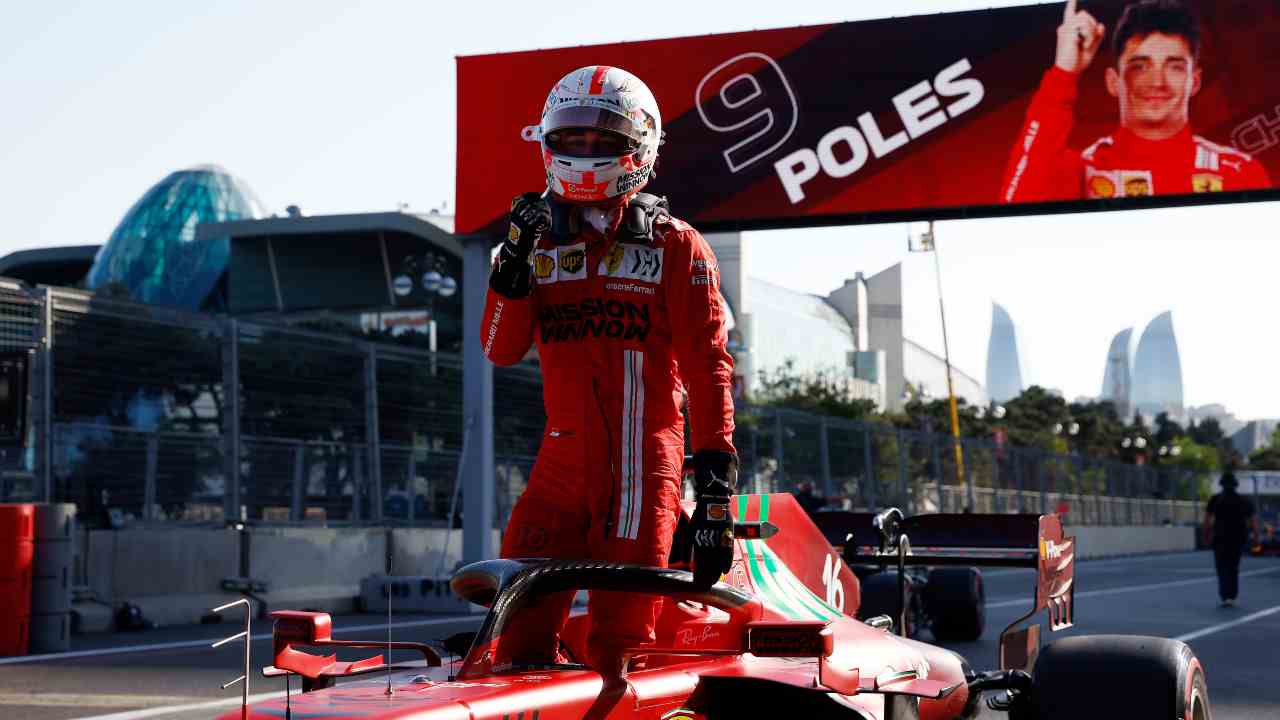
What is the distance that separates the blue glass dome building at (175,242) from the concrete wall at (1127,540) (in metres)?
38.8

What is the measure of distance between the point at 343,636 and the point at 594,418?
9.37 m

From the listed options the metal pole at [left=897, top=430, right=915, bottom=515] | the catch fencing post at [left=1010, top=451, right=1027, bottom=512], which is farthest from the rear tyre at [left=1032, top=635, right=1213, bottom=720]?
the catch fencing post at [left=1010, top=451, right=1027, bottom=512]

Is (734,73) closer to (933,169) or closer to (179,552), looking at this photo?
(933,169)

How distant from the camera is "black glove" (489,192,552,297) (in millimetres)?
4867

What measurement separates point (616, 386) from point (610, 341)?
0.46 ft

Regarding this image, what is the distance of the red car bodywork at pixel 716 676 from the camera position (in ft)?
12.0

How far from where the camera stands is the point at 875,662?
5199mm

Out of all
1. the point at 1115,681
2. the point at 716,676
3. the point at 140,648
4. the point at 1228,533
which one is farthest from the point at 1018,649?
the point at 1228,533

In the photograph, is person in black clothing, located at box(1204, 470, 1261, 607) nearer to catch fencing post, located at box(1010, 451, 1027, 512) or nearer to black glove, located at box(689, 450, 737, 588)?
black glove, located at box(689, 450, 737, 588)

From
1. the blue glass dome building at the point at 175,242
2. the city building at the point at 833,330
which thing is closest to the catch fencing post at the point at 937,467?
the city building at the point at 833,330

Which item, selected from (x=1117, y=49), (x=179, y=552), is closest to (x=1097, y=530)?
(x=1117, y=49)

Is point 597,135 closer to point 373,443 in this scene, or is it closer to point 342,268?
point 373,443

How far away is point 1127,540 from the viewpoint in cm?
4947

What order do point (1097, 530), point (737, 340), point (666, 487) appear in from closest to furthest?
point (666, 487) < point (1097, 530) < point (737, 340)
